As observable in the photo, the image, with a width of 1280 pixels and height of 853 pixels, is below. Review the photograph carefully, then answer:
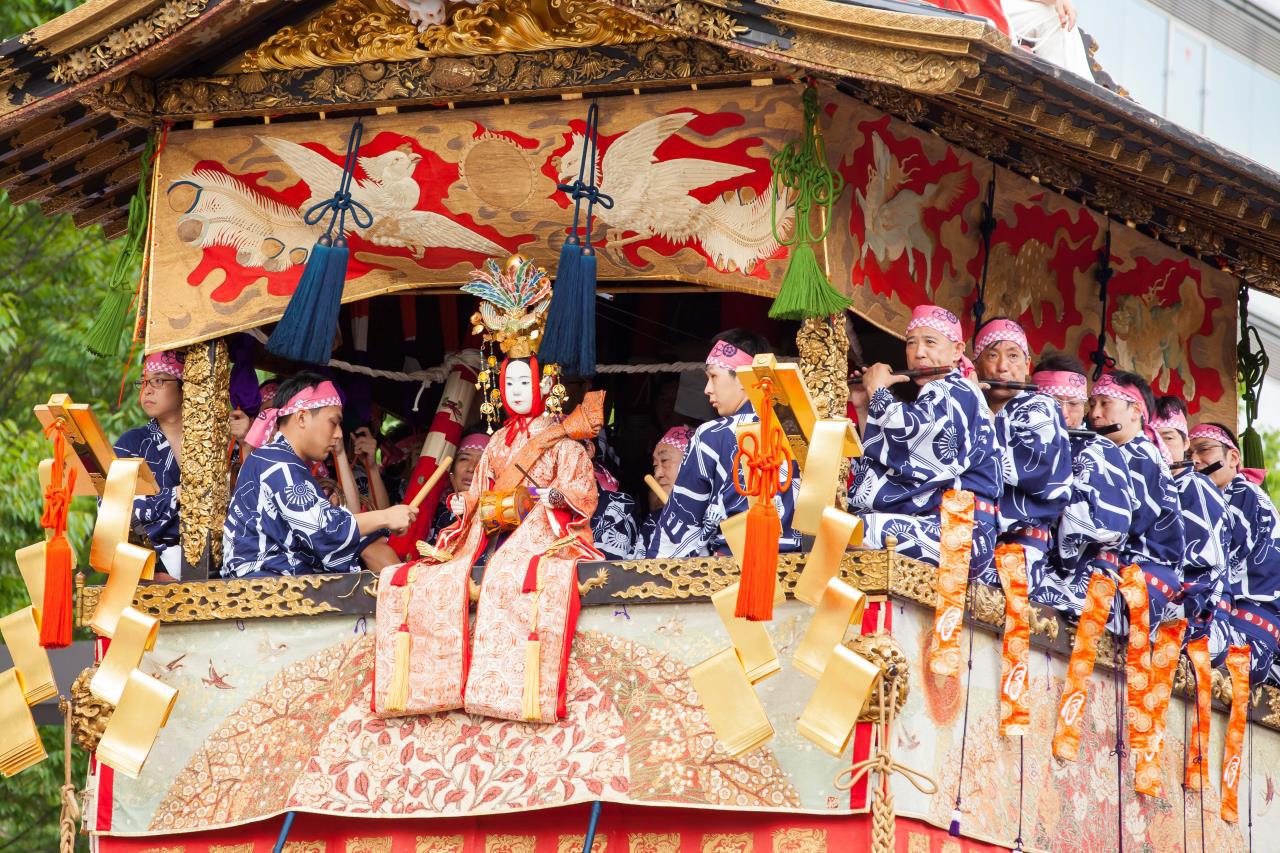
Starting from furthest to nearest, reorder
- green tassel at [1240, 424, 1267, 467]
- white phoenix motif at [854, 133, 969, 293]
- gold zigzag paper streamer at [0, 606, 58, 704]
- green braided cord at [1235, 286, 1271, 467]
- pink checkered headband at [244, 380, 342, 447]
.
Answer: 1. green tassel at [1240, 424, 1267, 467]
2. green braided cord at [1235, 286, 1271, 467]
3. pink checkered headband at [244, 380, 342, 447]
4. white phoenix motif at [854, 133, 969, 293]
5. gold zigzag paper streamer at [0, 606, 58, 704]

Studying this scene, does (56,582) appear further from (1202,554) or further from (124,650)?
(1202,554)

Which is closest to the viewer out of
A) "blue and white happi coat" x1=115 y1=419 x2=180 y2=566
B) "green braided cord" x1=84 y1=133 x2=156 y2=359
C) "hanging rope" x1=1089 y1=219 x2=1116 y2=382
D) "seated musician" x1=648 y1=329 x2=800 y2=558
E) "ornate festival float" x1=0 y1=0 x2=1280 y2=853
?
"ornate festival float" x1=0 y1=0 x2=1280 y2=853

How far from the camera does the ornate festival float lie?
8.46 m

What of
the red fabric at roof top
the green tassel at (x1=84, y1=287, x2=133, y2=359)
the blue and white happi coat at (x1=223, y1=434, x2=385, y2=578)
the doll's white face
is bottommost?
the blue and white happi coat at (x1=223, y1=434, x2=385, y2=578)

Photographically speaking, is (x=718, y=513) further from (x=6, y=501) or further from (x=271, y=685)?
(x=6, y=501)

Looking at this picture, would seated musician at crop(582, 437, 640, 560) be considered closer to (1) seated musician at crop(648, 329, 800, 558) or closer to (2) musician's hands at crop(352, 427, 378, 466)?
(1) seated musician at crop(648, 329, 800, 558)

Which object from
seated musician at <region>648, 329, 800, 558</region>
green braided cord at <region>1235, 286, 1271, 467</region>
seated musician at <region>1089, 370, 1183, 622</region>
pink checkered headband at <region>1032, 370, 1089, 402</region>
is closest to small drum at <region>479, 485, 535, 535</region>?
seated musician at <region>648, 329, 800, 558</region>

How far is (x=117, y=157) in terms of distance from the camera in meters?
10.8

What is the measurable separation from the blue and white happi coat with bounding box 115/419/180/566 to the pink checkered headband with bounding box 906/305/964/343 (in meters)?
3.60

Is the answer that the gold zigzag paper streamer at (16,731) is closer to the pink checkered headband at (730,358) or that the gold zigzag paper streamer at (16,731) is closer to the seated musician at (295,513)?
the seated musician at (295,513)

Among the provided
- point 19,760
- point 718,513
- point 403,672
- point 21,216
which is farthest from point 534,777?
point 21,216

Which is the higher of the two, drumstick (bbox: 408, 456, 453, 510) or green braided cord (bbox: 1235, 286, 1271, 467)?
green braided cord (bbox: 1235, 286, 1271, 467)

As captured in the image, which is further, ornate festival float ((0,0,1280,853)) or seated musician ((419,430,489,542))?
seated musician ((419,430,489,542))

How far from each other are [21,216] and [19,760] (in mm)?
10330
